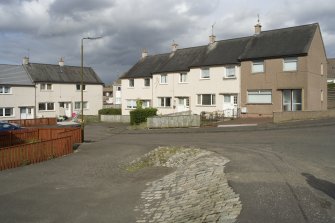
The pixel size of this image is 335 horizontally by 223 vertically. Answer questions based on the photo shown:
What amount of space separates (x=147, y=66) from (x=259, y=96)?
20.2m

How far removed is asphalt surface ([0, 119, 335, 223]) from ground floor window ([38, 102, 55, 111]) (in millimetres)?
38614

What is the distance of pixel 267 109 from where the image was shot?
36375 mm

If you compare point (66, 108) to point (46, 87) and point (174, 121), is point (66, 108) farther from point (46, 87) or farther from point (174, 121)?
point (174, 121)

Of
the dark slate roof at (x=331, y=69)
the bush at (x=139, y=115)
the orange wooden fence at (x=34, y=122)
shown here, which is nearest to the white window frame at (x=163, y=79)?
the bush at (x=139, y=115)

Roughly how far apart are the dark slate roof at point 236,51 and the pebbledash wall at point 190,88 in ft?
3.11

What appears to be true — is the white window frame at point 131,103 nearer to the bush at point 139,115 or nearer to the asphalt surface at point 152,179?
the bush at point 139,115

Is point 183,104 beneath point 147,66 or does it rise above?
beneath

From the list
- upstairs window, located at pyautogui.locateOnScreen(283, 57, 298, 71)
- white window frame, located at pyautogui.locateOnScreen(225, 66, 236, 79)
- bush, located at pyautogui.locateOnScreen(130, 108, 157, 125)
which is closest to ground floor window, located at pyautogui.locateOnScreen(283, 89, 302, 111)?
upstairs window, located at pyautogui.locateOnScreen(283, 57, 298, 71)

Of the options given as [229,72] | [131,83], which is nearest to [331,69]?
[131,83]

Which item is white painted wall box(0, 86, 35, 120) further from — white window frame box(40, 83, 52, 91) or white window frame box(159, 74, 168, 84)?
white window frame box(159, 74, 168, 84)

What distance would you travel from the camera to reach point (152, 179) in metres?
14.8

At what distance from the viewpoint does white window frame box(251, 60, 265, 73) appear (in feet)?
121

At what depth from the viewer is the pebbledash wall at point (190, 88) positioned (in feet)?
133

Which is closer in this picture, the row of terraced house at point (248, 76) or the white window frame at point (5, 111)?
the row of terraced house at point (248, 76)
